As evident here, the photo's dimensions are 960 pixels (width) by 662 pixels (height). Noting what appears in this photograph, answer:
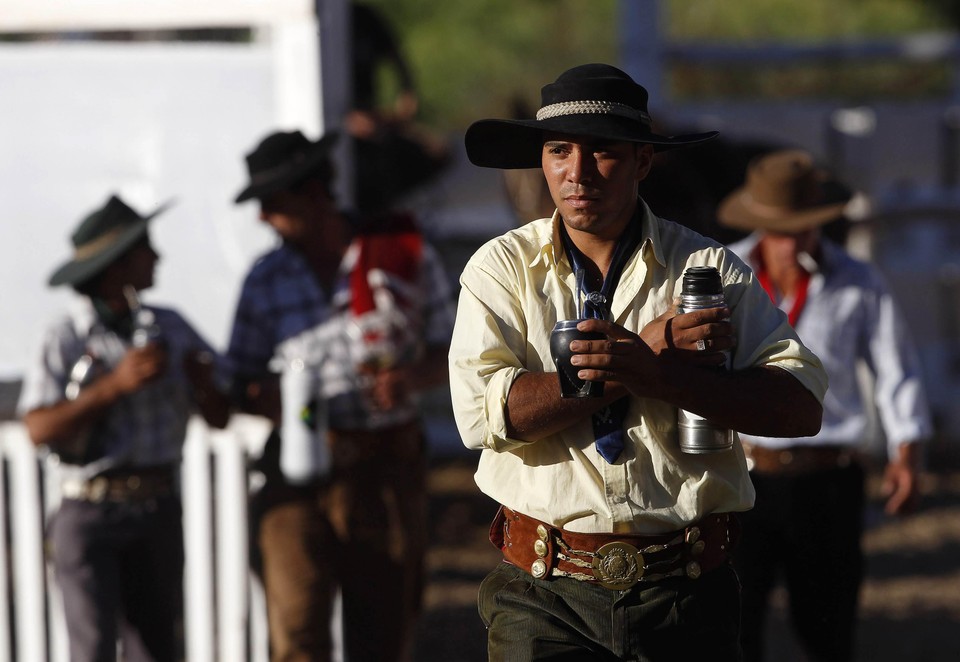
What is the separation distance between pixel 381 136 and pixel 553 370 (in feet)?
20.6

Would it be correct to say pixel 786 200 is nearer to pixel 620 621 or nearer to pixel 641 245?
pixel 641 245

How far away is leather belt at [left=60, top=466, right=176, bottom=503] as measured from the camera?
4746 millimetres

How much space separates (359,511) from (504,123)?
219 centimetres

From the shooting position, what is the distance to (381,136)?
30.3 feet

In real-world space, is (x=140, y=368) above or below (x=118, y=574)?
above

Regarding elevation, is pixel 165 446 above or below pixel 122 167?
below

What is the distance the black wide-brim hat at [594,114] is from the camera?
306cm

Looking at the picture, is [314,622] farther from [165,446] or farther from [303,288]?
[303,288]

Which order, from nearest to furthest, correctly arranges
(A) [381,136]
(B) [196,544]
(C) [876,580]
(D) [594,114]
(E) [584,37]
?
1. (D) [594,114]
2. (B) [196,544]
3. (C) [876,580]
4. (A) [381,136]
5. (E) [584,37]

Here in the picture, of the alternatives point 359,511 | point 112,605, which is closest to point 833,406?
point 359,511

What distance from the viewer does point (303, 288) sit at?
16.6ft

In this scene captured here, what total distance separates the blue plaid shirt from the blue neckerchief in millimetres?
1951

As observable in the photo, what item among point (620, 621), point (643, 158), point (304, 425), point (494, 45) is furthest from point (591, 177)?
point (494, 45)

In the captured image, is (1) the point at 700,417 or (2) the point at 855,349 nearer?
(1) the point at 700,417
